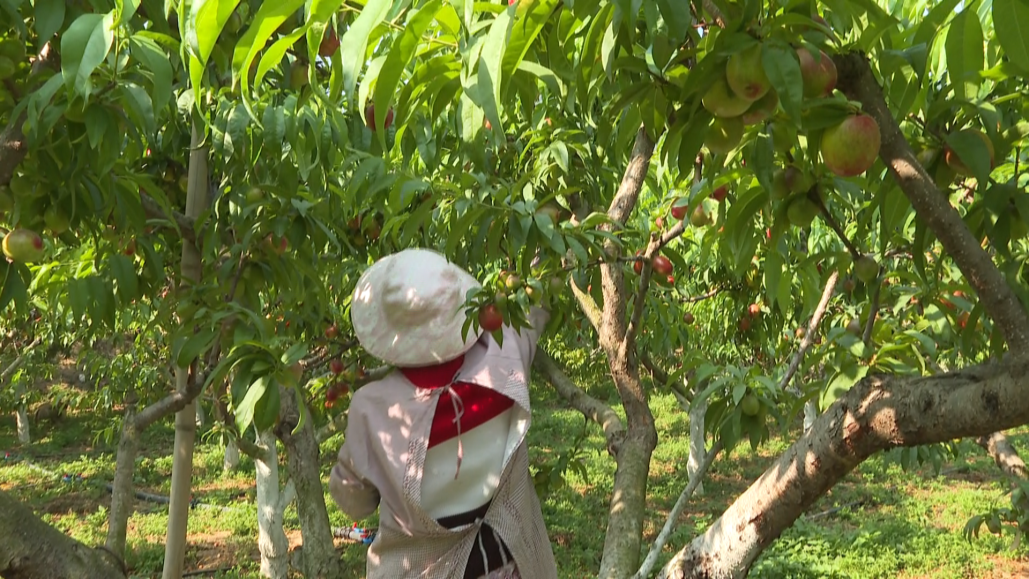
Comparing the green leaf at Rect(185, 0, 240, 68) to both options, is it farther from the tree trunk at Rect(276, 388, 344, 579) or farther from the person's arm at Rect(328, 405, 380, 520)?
the tree trunk at Rect(276, 388, 344, 579)

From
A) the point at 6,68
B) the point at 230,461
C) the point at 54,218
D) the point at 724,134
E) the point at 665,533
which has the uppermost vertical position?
the point at 230,461

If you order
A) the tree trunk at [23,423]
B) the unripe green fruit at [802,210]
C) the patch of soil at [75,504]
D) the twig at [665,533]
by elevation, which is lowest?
the twig at [665,533]

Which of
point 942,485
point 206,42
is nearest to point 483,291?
point 206,42

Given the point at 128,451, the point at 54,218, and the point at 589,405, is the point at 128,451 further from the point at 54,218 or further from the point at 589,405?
the point at 589,405

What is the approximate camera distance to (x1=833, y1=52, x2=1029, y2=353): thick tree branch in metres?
0.83

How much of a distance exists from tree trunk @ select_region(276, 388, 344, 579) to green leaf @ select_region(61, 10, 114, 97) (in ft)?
5.97

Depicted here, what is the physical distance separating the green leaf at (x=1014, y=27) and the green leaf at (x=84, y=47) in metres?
0.96

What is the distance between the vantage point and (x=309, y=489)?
2.94 metres

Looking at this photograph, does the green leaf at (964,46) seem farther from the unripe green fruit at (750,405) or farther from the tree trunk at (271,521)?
the tree trunk at (271,521)

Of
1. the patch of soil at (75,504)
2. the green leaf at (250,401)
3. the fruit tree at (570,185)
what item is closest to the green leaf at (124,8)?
the fruit tree at (570,185)

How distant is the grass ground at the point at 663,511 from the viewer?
5906mm

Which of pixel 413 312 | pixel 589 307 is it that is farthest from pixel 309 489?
pixel 589 307

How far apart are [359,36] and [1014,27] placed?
1.91 ft

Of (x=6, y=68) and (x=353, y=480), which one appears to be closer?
(x=6, y=68)
